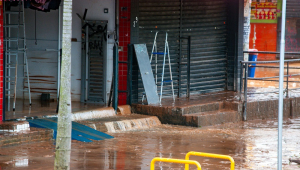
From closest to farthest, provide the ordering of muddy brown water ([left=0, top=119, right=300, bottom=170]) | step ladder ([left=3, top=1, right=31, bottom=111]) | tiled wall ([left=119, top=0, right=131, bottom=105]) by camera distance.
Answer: muddy brown water ([left=0, top=119, right=300, bottom=170])
step ladder ([left=3, top=1, right=31, bottom=111])
tiled wall ([left=119, top=0, right=131, bottom=105])

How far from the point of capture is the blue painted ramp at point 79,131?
9.23 meters

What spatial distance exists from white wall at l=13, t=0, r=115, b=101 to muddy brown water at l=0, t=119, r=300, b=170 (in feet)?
9.01

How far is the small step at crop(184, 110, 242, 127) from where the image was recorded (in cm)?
1118

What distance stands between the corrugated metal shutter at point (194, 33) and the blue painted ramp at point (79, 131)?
2.73 m

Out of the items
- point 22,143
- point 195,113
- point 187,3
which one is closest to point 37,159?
point 22,143

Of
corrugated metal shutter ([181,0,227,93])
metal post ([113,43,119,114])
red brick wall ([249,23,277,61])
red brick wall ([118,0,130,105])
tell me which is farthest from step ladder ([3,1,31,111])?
red brick wall ([249,23,277,61])

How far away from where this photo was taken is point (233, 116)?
12.2 metres

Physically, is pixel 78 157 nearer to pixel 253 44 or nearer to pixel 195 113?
pixel 195 113

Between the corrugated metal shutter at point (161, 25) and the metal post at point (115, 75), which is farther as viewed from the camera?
the corrugated metal shutter at point (161, 25)

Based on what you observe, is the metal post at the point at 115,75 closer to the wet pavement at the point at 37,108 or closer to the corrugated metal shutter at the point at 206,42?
the wet pavement at the point at 37,108

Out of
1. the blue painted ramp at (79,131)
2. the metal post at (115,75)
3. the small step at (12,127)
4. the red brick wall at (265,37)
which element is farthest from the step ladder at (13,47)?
the red brick wall at (265,37)

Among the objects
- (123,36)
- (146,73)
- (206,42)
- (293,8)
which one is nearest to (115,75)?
(146,73)

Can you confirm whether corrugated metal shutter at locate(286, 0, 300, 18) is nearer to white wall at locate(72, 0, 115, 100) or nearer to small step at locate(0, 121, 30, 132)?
white wall at locate(72, 0, 115, 100)

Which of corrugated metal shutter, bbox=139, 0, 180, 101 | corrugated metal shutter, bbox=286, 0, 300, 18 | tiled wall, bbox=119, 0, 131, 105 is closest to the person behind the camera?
tiled wall, bbox=119, 0, 131, 105
